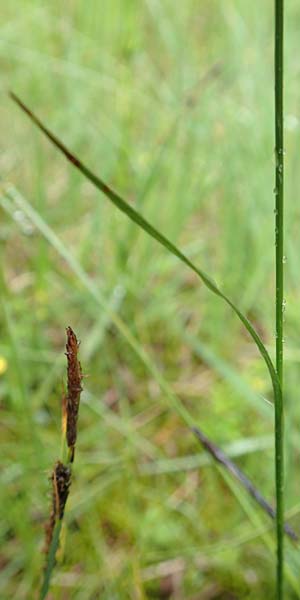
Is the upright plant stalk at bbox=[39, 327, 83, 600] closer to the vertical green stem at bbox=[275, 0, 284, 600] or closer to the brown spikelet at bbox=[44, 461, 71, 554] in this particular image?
the brown spikelet at bbox=[44, 461, 71, 554]

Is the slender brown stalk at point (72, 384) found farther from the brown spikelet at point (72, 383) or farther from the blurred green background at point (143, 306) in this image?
the blurred green background at point (143, 306)

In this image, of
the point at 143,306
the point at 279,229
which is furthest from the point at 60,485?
the point at 143,306

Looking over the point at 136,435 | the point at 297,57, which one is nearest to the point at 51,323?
the point at 136,435

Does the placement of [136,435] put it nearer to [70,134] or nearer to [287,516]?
[287,516]

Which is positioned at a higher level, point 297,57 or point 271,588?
point 297,57

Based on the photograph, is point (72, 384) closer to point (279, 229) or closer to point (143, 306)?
point (279, 229)

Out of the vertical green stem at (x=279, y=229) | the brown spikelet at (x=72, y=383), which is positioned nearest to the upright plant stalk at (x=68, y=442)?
the brown spikelet at (x=72, y=383)
